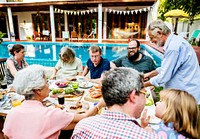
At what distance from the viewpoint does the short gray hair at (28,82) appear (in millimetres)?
1166

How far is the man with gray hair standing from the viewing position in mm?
1807

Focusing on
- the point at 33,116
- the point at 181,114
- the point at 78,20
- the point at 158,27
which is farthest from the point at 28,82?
the point at 78,20

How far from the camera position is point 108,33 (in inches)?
598

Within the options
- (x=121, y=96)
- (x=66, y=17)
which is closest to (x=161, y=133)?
(x=121, y=96)

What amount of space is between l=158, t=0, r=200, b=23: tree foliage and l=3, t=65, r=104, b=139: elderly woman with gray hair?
9870mm

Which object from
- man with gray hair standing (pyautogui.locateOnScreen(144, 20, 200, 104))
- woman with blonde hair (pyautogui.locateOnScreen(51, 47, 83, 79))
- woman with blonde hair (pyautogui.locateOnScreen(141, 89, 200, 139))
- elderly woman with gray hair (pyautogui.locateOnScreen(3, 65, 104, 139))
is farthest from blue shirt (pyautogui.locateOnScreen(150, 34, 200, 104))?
woman with blonde hair (pyautogui.locateOnScreen(51, 47, 83, 79))

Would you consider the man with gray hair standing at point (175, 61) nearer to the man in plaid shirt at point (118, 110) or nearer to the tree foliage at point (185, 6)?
the man in plaid shirt at point (118, 110)

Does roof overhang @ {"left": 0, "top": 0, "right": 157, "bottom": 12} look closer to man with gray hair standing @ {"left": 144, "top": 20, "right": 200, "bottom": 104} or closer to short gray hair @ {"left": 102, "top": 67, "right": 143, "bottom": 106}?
man with gray hair standing @ {"left": 144, "top": 20, "right": 200, "bottom": 104}

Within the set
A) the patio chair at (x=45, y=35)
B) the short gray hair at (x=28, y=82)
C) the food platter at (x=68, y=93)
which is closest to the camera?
the short gray hair at (x=28, y=82)

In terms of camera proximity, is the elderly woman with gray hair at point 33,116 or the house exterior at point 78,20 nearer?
the elderly woman with gray hair at point 33,116

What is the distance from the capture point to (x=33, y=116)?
42.0 inches

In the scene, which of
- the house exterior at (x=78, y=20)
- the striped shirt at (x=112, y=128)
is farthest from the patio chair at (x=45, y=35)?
the striped shirt at (x=112, y=128)

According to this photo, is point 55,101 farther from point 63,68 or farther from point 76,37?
point 76,37

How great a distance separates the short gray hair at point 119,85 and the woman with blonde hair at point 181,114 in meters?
0.39
